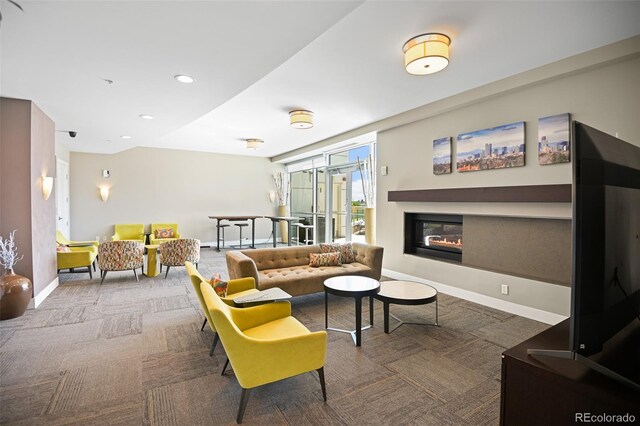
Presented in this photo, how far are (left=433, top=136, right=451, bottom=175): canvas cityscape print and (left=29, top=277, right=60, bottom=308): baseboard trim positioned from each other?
5.87 m

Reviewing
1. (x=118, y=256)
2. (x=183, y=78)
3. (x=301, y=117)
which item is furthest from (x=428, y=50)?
(x=118, y=256)

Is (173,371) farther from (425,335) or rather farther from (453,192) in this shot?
(453,192)

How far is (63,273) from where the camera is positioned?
5832 mm

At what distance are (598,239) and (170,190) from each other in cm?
973

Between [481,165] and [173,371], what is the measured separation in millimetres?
4278

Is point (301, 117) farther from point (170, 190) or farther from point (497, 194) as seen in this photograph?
point (170, 190)

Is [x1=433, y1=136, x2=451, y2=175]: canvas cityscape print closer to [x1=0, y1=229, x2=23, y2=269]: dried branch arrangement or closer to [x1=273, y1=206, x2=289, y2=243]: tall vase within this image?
[x1=0, y1=229, x2=23, y2=269]: dried branch arrangement

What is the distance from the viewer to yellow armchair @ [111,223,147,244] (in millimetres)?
7992

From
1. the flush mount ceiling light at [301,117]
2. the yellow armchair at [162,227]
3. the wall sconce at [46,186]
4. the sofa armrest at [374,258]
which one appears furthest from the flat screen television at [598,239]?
the yellow armchair at [162,227]

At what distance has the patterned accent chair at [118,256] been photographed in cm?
510

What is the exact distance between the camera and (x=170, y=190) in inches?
358

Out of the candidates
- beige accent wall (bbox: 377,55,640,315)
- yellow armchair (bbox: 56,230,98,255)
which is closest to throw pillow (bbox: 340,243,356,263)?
beige accent wall (bbox: 377,55,640,315)

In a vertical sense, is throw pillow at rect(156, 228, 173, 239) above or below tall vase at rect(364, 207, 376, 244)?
below

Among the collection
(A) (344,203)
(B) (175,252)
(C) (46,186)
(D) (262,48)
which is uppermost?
(D) (262,48)
